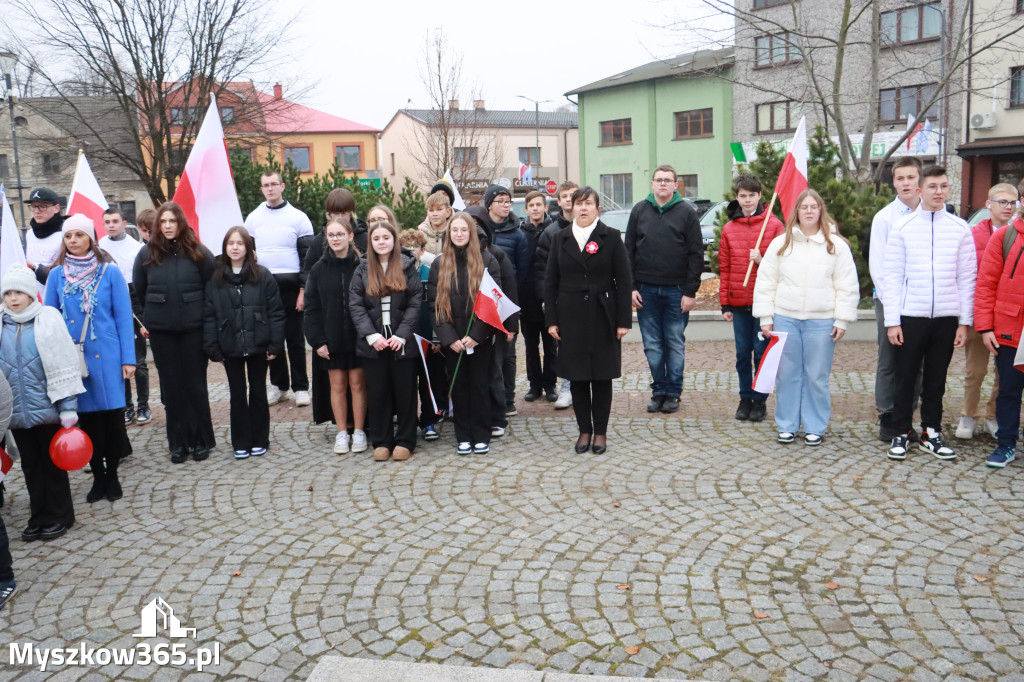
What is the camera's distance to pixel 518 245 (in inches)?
323

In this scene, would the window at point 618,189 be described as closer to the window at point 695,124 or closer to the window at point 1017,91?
the window at point 695,124

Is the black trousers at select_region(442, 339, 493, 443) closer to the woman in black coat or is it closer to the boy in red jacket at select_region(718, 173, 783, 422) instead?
the woman in black coat

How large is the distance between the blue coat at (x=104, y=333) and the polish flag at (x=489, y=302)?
257 centimetres

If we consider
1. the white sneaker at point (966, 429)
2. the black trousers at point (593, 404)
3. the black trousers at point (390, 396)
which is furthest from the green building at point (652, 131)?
the black trousers at point (390, 396)

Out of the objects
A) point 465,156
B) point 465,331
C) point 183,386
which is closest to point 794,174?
point 465,331

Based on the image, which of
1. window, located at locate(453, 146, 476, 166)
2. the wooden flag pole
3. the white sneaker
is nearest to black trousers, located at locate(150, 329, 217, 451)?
the wooden flag pole

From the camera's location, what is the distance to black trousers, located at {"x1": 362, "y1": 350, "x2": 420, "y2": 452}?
22.6 ft

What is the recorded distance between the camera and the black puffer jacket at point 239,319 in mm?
6898

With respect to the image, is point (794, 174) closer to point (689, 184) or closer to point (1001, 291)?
point (1001, 291)

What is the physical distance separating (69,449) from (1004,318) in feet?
20.5

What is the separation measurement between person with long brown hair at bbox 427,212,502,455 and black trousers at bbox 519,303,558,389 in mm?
1305

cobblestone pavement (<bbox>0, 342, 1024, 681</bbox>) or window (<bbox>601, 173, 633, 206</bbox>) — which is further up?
window (<bbox>601, 173, 633, 206</bbox>)

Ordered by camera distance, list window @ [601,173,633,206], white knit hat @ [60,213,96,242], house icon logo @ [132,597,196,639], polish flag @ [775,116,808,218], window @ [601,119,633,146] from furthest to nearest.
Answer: window @ [601,173,633,206] → window @ [601,119,633,146] → polish flag @ [775,116,808,218] → white knit hat @ [60,213,96,242] → house icon logo @ [132,597,196,639]

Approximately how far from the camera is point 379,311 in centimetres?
685
